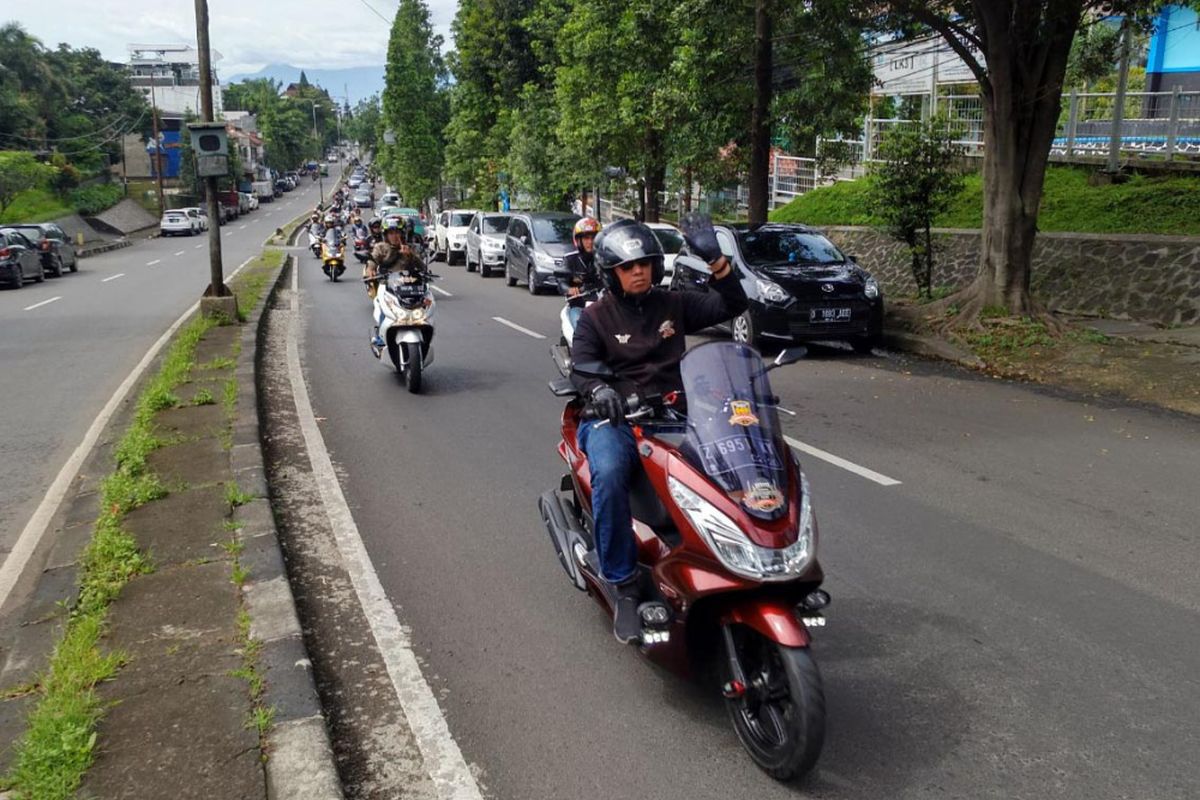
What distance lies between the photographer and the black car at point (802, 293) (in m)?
12.4

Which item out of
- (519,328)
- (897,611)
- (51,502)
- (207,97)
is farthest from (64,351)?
(897,611)

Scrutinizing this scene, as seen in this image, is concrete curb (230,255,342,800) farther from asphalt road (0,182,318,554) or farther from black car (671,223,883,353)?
black car (671,223,883,353)

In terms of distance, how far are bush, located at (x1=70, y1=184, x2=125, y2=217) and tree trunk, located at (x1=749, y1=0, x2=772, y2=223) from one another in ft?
169

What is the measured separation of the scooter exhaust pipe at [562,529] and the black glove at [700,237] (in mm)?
1460

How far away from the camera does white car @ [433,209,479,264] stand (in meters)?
31.0

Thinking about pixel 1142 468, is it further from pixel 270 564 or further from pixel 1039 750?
pixel 270 564

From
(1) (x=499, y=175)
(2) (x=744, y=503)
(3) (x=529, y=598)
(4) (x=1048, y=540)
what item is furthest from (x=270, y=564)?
(1) (x=499, y=175)

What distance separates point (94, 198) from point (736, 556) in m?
65.0

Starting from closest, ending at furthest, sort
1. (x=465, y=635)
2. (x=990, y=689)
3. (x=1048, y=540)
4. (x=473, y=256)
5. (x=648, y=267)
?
1. (x=990, y=689)
2. (x=648, y=267)
3. (x=465, y=635)
4. (x=1048, y=540)
5. (x=473, y=256)

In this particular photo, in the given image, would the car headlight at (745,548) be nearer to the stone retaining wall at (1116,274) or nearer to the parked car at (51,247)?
the stone retaining wall at (1116,274)

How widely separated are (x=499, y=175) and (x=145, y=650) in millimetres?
37638

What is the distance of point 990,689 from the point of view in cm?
405

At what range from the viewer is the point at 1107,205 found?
53.4 feet

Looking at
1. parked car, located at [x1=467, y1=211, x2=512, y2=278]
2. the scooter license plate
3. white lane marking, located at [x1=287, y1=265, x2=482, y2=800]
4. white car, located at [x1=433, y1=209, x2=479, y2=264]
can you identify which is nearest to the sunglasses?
white lane marking, located at [x1=287, y1=265, x2=482, y2=800]
